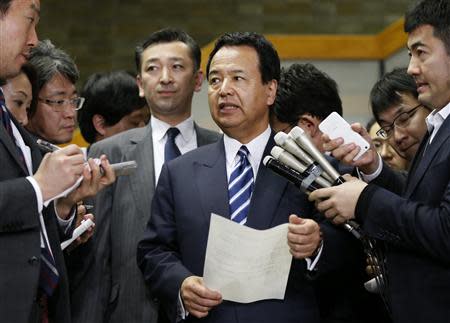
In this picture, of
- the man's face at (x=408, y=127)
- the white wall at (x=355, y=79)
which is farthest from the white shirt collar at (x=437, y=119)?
the white wall at (x=355, y=79)

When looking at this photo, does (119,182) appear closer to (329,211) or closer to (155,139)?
(155,139)

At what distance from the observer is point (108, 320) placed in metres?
3.26

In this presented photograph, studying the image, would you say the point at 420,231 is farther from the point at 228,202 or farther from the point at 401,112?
the point at 401,112

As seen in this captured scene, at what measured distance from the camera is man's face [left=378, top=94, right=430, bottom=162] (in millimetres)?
3404

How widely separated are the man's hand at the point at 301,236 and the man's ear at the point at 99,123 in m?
1.80

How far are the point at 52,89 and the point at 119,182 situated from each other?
52 centimetres

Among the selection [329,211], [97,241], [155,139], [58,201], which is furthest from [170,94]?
[329,211]

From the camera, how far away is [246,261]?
2.69 m

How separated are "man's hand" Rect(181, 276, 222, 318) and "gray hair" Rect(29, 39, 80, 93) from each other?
123 centimetres

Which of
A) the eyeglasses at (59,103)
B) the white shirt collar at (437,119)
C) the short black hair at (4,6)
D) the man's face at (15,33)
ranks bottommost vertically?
the eyeglasses at (59,103)

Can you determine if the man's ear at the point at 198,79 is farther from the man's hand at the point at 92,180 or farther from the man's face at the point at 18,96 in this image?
the man's hand at the point at 92,180

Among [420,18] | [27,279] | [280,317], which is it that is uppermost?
[420,18]

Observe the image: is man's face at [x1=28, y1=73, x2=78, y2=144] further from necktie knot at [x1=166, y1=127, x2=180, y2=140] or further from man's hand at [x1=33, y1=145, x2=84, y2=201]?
man's hand at [x1=33, y1=145, x2=84, y2=201]

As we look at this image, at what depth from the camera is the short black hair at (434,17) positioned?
261cm
